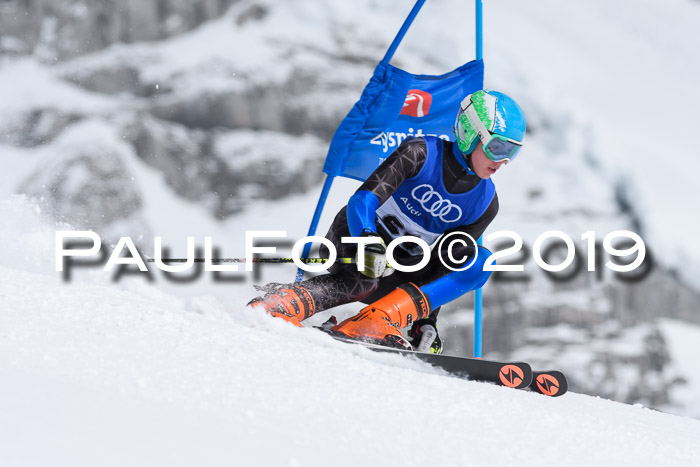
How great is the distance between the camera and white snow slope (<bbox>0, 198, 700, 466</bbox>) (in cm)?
209

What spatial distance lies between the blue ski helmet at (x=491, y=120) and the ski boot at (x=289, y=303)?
1.30m

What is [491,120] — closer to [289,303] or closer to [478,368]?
[478,368]

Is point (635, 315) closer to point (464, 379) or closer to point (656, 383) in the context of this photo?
point (656, 383)

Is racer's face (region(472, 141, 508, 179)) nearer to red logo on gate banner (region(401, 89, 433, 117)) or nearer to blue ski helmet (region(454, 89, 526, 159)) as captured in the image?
blue ski helmet (region(454, 89, 526, 159))

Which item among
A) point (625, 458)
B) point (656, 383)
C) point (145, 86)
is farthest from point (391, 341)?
point (145, 86)

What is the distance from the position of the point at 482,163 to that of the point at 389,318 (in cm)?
108

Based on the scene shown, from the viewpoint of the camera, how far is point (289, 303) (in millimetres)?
4238

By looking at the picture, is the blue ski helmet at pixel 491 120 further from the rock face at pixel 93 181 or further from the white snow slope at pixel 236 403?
the rock face at pixel 93 181

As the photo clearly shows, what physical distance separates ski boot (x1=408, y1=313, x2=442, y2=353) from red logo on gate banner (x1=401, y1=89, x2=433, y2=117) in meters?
2.18

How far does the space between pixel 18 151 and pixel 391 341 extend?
8585 centimetres

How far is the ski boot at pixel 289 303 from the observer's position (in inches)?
161

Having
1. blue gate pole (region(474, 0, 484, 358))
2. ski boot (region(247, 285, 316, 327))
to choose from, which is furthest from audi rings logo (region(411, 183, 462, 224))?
ski boot (region(247, 285, 316, 327))

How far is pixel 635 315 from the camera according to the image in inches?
3290

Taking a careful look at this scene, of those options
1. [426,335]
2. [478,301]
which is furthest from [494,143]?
[478,301]
